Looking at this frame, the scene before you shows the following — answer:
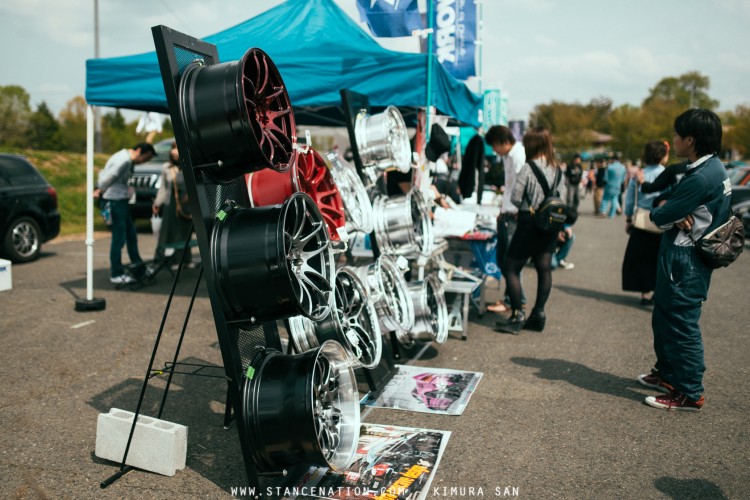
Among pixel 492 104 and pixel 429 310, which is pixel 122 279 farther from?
pixel 492 104

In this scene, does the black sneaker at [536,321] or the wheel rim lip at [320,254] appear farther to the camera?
the black sneaker at [536,321]

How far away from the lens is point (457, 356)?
566cm

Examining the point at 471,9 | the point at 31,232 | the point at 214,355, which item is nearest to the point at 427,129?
the point at 214,355

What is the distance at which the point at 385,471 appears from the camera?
11.1 feet

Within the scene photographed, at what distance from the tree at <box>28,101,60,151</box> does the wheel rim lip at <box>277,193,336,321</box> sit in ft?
96.3

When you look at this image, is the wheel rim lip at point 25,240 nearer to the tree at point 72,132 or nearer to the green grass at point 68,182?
the green grass at point 68,182

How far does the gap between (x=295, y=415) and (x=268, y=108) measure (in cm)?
166

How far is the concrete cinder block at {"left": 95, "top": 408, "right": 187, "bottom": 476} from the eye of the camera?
132 inches

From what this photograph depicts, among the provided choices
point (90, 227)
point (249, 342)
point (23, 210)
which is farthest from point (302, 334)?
point (23, 210)

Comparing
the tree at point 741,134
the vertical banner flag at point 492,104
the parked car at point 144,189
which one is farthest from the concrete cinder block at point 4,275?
the tree at point 741,134

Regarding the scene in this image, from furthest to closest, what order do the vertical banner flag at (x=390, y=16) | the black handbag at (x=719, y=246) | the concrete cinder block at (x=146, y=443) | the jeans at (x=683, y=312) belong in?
the vertical banner flag at (x=390, y=16), the jeans at (x=683, y=312), the black handbag at (x=719, y=246), the concrete cinder block at (x=146, y=443)

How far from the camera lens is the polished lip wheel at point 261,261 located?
289 centimetres

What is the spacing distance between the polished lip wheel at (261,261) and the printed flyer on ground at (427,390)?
5.00 ft

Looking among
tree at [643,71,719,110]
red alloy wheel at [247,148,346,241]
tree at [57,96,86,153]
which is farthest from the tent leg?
tree at [643,71,719,110]
